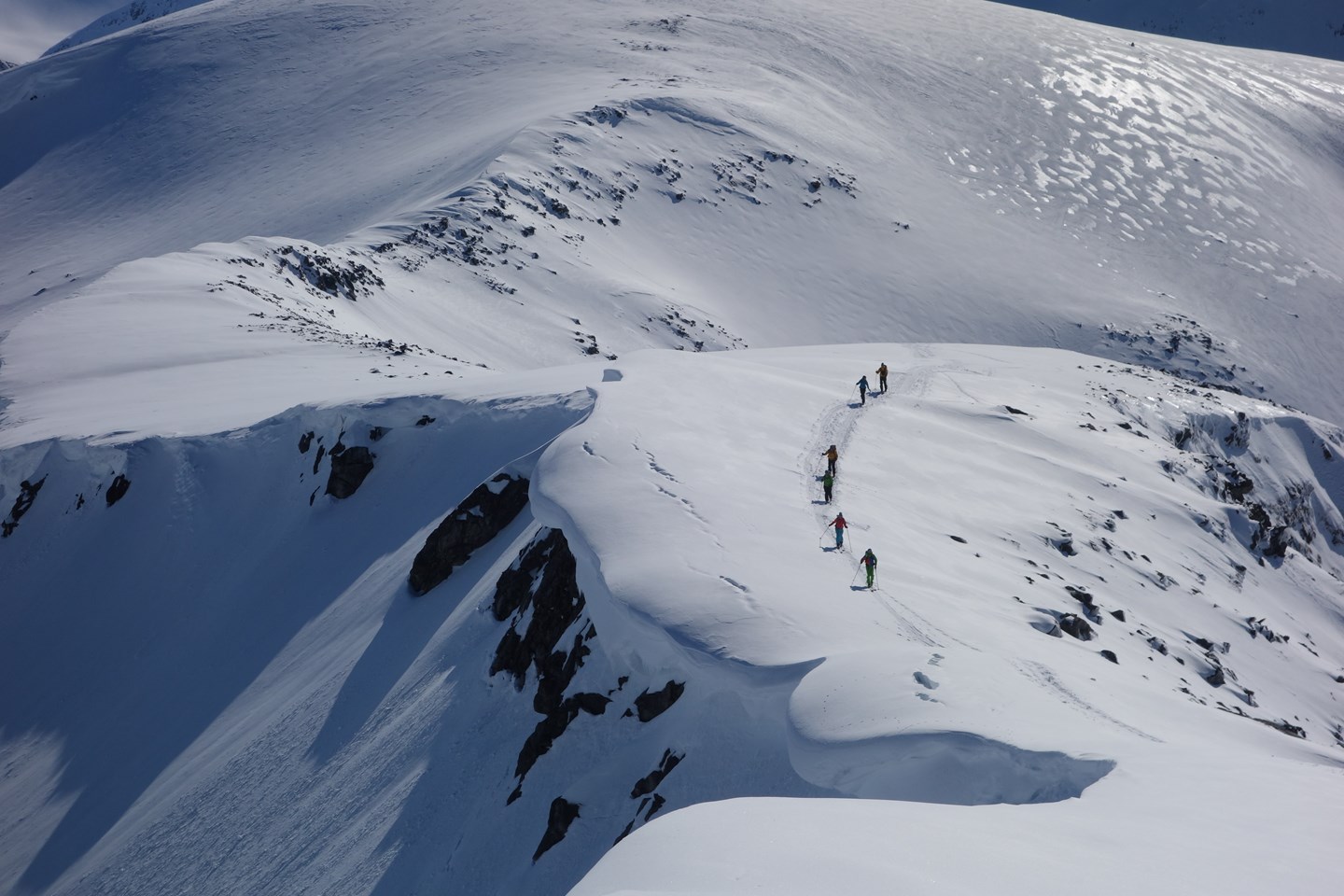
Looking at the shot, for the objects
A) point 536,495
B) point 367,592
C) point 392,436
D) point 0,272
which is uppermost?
point 536,495

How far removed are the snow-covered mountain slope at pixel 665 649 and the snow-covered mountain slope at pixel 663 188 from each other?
8.67 meters

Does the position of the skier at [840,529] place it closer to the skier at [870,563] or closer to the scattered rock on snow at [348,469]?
the skier at [870,563]

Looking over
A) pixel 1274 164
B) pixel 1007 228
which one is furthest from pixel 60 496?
pixel 1274 164

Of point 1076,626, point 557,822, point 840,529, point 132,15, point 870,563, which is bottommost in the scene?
point 557,822

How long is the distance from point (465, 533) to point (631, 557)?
280 inches

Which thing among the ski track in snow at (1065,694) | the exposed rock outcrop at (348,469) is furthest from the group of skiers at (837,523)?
the exposed rock outcrop at (348,469)

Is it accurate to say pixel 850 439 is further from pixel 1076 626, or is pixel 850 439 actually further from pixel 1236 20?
pixel 1236 20

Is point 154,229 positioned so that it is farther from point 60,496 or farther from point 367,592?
point 367,592

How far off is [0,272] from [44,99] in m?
26.4

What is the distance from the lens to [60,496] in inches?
1063

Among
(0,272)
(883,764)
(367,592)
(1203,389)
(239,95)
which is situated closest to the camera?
(883,764)

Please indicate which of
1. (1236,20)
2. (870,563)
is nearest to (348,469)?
(870,563)

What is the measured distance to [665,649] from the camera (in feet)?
46.2

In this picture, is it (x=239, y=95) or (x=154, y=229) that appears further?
(x=239, y=95)
